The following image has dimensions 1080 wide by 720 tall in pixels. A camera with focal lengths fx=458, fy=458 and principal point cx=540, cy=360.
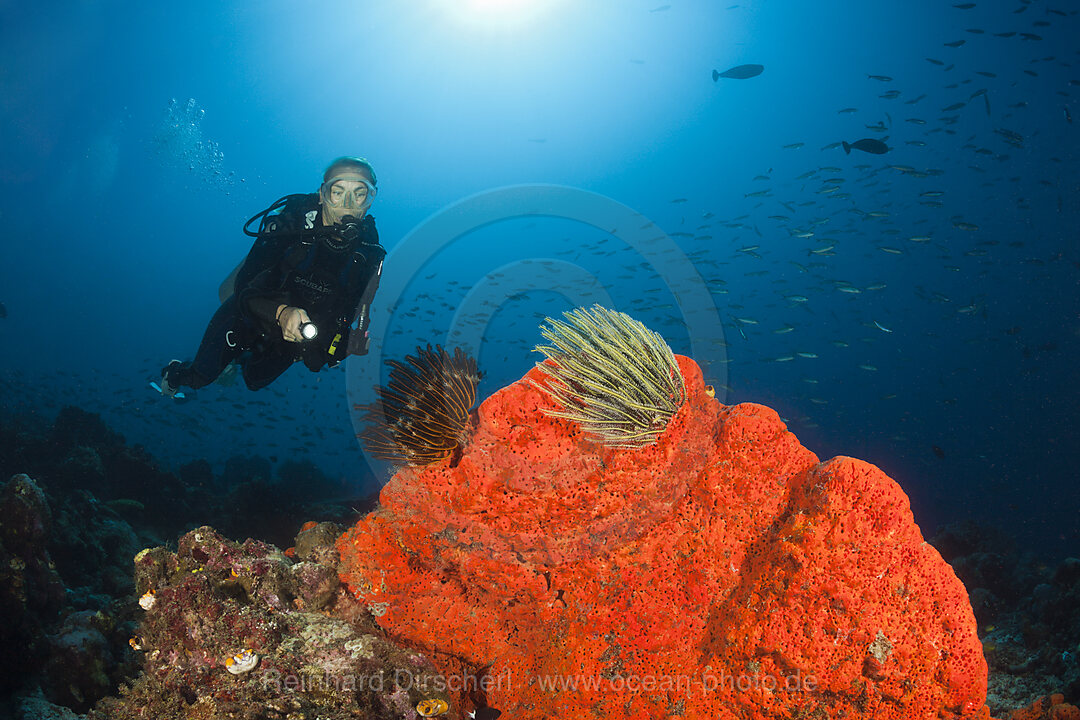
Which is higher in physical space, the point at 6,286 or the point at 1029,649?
the point at 6,286

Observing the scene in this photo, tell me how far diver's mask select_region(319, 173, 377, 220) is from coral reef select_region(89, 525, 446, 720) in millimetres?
4663

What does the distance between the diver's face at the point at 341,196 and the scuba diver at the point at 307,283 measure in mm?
13

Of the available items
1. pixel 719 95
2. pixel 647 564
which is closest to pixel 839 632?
pixel 647 564

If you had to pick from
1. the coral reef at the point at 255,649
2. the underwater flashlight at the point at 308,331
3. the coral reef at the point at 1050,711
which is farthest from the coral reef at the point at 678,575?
the underwater flashlight at the point at 308,331

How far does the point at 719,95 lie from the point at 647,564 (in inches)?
2774

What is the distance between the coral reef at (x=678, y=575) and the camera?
98.7 inches

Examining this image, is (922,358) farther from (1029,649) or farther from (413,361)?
(413,361)

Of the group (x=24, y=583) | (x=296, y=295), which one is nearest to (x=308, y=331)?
(x=296, y=295)

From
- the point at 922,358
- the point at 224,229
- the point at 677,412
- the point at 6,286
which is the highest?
the point at 224,229

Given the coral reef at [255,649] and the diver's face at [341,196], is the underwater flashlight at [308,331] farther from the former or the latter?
the coral reef at [255,649]

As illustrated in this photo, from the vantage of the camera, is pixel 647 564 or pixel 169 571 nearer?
pixel 647 564

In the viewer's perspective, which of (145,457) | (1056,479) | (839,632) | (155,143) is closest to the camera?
(839,632)

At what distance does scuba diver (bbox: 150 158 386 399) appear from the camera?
606 centimetres

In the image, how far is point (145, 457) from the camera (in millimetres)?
13750
